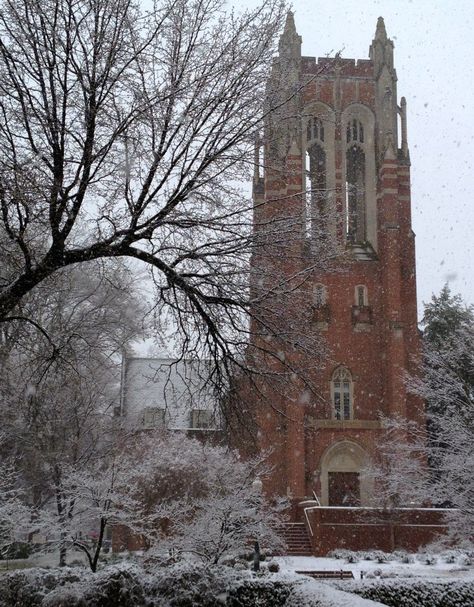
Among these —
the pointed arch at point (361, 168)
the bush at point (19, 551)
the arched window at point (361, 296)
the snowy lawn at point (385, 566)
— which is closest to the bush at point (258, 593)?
the snowy lawn at point (385, 566)

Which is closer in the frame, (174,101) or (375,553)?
→ (174,101)

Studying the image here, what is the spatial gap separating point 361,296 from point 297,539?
39.0 ft

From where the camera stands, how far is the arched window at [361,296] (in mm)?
37312

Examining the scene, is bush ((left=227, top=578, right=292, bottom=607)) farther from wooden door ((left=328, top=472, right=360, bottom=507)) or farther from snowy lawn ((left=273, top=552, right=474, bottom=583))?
wooden door ((left=328, top=472, right=360, bottom=507))

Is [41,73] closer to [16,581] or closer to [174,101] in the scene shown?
[174,101]

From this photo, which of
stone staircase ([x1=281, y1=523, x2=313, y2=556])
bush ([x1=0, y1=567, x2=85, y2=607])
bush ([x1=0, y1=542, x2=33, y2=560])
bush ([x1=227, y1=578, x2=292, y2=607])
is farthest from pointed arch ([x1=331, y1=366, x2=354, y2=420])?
bush ([x1=227, y1=578, x2=292, y2=607])

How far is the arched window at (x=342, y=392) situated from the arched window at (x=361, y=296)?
310 cm

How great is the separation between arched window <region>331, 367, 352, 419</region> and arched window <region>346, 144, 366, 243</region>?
6.31m

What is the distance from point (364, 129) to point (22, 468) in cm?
2363

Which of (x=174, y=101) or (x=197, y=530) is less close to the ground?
(x=174, y=101)

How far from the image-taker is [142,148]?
31.3 feet

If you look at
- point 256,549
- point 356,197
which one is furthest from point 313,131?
point 256,549

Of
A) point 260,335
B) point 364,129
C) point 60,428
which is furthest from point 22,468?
point 364,129

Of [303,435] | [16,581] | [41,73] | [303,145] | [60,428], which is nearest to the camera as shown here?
[41,73]
